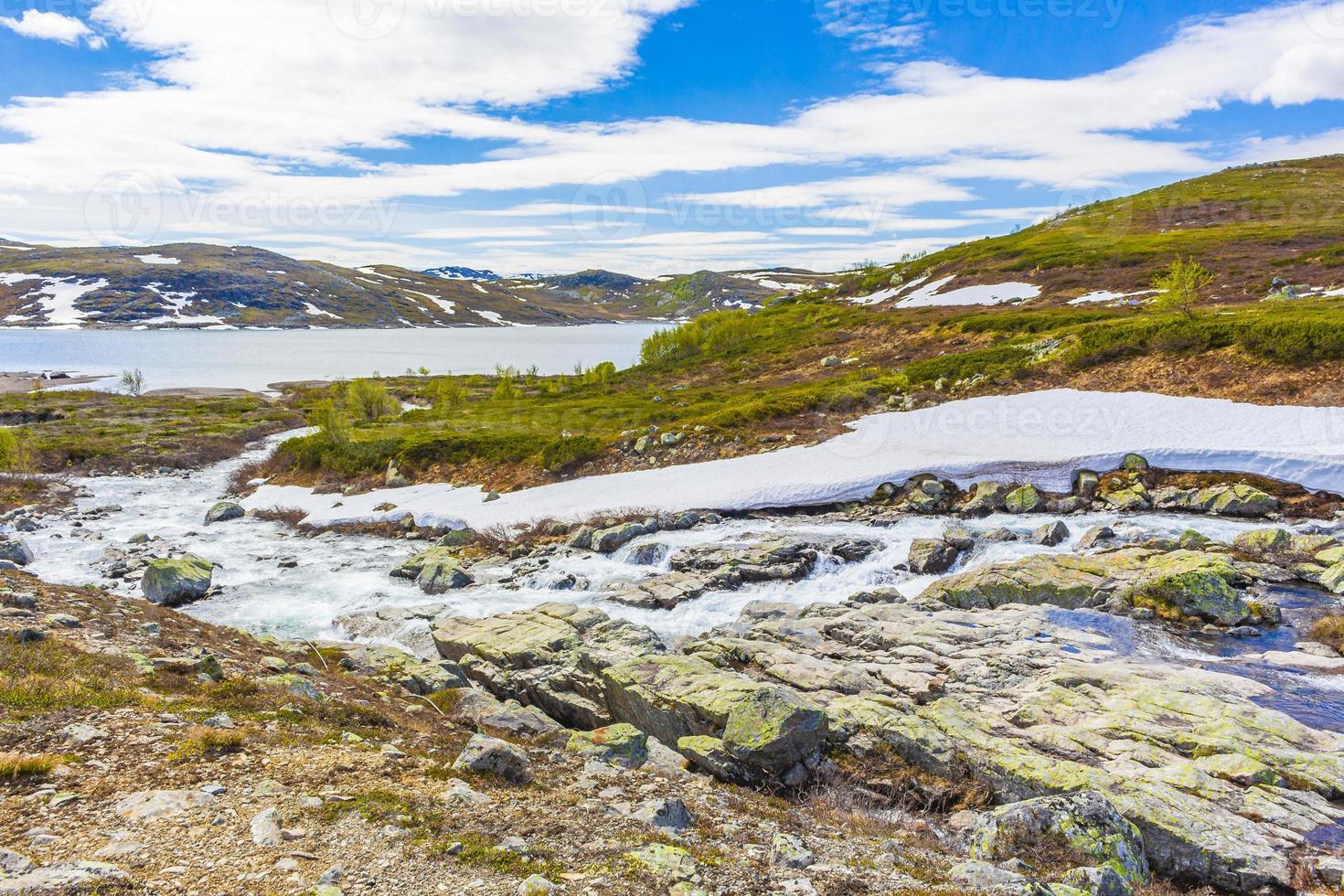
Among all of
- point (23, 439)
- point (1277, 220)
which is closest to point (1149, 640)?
point (23, 439)

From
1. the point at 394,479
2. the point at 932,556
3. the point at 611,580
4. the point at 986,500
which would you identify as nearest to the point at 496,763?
the point at 611,580

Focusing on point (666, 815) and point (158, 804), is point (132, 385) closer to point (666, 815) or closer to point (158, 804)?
point (158, 804)

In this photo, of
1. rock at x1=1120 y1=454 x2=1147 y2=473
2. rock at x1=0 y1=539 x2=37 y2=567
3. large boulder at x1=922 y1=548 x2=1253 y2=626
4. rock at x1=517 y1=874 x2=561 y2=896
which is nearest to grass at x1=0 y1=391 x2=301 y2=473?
rock at x1=0 y1=539 x2=37 y2=567

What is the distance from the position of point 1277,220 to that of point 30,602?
135 m

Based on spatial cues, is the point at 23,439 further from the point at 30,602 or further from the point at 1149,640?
the point at 1149,640

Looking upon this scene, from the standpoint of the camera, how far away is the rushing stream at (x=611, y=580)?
15.3 m

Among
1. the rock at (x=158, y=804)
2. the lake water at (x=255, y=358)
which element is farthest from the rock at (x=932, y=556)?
the lake water at (x=255, y=358)

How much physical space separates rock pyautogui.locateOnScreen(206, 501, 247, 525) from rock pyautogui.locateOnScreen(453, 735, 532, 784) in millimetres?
35522

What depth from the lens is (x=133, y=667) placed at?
40.1 feet

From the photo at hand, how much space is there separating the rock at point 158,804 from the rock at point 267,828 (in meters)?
0.74

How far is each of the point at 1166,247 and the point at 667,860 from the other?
102762 millimetres

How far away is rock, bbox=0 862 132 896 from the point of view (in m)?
5.57

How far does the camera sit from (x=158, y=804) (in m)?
7.37

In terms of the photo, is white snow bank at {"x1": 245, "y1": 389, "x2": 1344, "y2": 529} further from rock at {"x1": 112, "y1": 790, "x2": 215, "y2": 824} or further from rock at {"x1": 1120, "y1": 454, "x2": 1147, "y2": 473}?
rock at {"x1": 112, "y1": 790, "x2": 215, "y2": 824}
